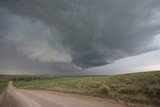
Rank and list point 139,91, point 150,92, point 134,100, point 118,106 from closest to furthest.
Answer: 1. point 118,106
2. point 134,100
3. point 150,92
4. point 139,91

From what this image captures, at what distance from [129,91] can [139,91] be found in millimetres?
1712

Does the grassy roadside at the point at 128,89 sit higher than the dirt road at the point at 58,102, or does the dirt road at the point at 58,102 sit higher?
the grassy roadside at the point at 128,89

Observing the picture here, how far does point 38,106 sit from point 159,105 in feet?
28.7

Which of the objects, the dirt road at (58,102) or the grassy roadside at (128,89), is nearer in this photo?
the dirt road at (58,102)

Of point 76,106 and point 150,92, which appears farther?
point 150,92

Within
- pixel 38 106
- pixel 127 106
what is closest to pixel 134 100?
pixel 127 106

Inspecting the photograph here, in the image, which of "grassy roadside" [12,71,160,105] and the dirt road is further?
"grassy roadside" [12,71,160,105]

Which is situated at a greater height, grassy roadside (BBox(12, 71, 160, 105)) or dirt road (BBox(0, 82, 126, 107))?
grassy roadside (BBox(12, 71, 160, 105))

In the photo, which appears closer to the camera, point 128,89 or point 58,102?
point 58,102

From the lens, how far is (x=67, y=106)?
16750 mm

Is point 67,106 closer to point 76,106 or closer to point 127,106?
point 76,106

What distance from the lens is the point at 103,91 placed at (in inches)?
1156

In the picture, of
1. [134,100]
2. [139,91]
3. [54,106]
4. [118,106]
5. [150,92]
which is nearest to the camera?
[118,106]

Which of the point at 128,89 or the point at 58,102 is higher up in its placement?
the point at 128,89
